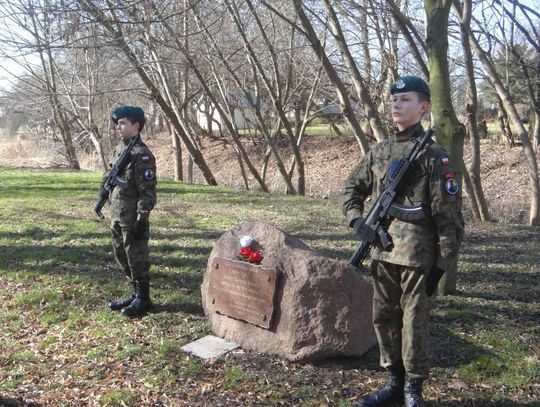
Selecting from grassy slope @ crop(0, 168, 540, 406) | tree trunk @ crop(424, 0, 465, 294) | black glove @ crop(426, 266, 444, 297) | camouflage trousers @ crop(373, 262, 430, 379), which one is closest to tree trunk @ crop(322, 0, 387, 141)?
grassy slope @ crop(0, 168, 540, 406)

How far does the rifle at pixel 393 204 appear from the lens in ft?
12.0

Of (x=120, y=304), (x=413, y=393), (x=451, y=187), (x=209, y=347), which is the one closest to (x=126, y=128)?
(x=120, y=304)

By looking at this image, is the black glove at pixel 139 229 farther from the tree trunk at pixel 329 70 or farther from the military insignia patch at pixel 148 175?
the tree trunk at pixel 329 70

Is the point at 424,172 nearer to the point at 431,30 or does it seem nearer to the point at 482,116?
the point at 431,30

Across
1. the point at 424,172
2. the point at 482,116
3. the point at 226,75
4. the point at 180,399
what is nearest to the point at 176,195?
the point at 226,75

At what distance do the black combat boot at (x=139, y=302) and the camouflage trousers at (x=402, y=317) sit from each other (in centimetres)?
282

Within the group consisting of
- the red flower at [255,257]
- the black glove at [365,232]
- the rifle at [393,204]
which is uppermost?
the rifle at [393,204]

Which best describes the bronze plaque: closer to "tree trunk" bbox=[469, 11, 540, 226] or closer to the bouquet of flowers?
the bouquet of flowers

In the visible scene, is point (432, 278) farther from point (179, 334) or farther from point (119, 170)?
point (119, 170)

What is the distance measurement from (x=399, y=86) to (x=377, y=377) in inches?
89.7

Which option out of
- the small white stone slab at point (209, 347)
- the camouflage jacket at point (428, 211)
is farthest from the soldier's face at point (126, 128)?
the camouflage jacket at point (428, 211)

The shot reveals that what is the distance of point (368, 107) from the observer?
11406 mm

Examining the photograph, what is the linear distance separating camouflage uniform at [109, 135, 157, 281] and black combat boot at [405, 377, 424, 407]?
2853 mm

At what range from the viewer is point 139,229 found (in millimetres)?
5570
